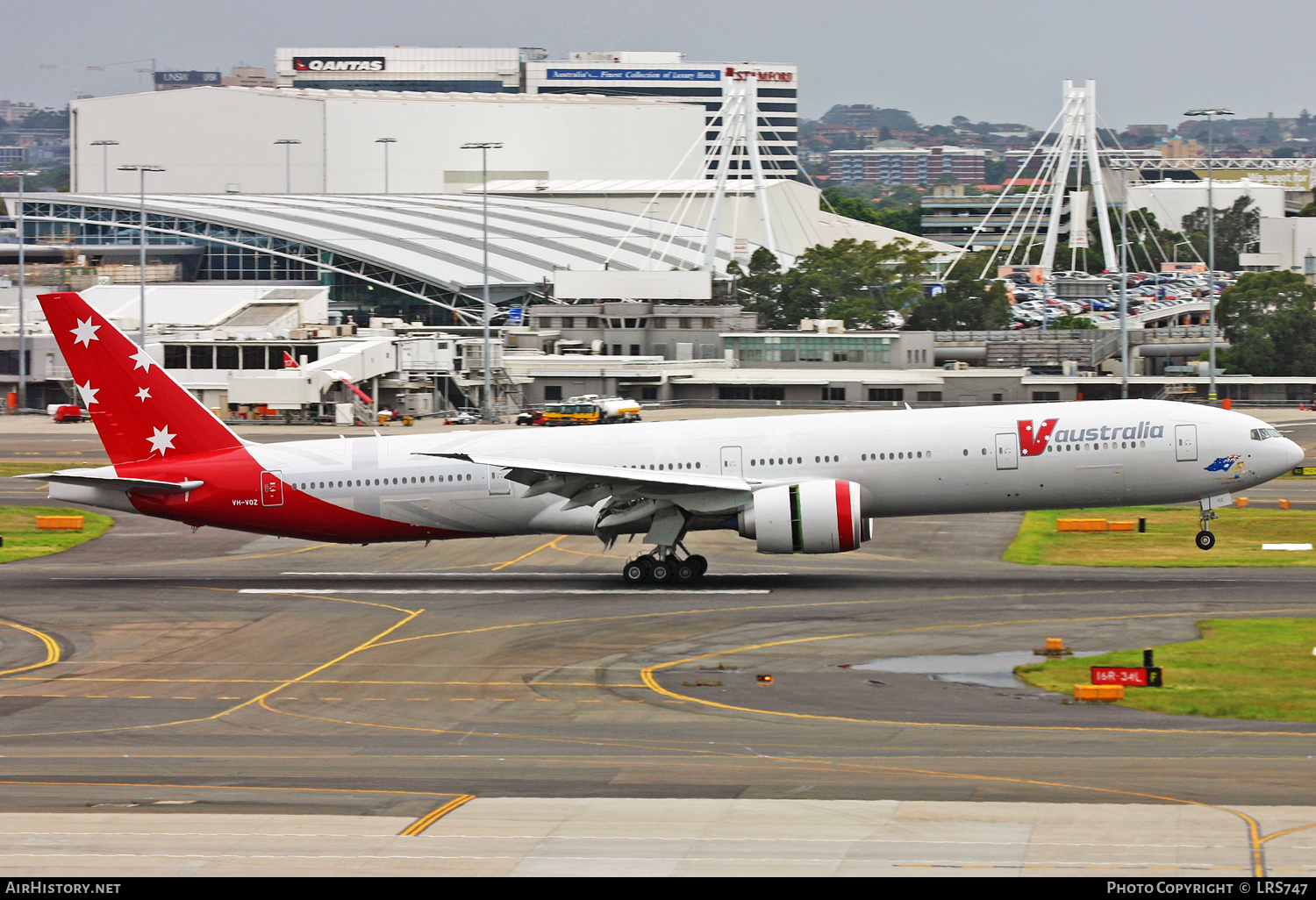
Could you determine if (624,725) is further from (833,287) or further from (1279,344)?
(833,287)

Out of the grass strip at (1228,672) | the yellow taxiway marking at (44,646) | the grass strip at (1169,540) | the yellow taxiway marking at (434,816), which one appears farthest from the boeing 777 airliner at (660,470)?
the yellow taxiway marking at (434,816)

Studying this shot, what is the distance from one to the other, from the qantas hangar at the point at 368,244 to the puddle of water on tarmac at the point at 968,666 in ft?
398

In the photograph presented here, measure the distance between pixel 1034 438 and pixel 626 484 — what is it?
11771mm

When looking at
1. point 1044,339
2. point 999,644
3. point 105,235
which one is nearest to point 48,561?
point 999,644

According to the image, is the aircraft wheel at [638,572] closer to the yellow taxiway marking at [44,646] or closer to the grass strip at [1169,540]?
the grass strip at [1169,540]

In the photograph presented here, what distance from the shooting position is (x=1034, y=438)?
40219 millimetres

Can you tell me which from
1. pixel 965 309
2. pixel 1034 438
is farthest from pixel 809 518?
pixel 965 309

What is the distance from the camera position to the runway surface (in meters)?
18.9

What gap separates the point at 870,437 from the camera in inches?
1613

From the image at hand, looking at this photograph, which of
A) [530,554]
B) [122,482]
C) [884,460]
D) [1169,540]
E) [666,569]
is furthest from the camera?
[530,554]

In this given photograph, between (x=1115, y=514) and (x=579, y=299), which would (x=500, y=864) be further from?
(x=579, y=299)

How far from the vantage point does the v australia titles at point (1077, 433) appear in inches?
1578

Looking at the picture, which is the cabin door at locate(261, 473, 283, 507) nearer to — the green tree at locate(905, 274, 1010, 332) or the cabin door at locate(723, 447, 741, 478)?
the cabin door at locate(723, 447, 741, 478)

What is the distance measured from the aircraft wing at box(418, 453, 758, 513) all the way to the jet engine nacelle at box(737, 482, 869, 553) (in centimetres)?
97
